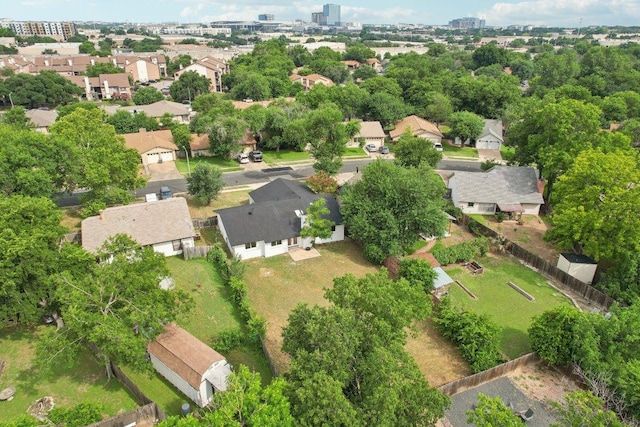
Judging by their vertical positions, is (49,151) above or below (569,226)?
above

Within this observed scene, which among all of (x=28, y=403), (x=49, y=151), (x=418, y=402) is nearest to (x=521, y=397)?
(x=418, y=402)

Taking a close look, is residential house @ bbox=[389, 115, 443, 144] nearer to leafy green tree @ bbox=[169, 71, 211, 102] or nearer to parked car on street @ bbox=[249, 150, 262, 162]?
parked car on street @ bbox=[249, 150, 262, 162]

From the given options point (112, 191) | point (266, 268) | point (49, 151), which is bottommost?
point (266, 268)

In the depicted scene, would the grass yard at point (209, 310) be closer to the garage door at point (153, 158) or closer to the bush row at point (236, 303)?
the bush row at point (236, 303)

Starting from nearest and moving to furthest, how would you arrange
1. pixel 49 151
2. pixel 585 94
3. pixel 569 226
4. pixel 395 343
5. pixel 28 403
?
pixel 395 343 → pixel 28 403 → pixel 569 226 → pixel 49 151 → pixel 585 94

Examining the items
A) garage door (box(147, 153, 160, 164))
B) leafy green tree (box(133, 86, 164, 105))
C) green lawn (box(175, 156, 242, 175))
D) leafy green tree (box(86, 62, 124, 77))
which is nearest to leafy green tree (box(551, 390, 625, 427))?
green lawn (box(175, 156, 242, 175))

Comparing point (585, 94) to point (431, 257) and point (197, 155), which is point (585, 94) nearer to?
point (431, 257)

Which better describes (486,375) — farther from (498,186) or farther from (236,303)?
(498,186)
